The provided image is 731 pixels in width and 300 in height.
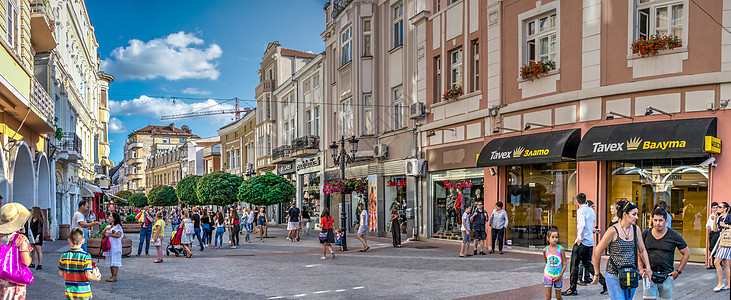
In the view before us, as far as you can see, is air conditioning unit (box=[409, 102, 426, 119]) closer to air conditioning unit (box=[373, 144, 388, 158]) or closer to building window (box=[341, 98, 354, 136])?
air conditioning unit (box=[373, 144, 388, 158])

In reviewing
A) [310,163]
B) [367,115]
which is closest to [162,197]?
[310,163]

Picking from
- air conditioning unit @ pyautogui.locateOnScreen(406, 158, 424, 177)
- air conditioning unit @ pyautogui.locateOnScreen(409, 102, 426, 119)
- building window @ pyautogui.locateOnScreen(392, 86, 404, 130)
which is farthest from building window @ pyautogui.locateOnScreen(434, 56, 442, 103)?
building window @ pyautogui.locateOnScreen(392, 86, 404, 130)

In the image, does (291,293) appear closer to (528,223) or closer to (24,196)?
(528,223)

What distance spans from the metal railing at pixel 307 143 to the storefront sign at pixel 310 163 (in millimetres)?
727

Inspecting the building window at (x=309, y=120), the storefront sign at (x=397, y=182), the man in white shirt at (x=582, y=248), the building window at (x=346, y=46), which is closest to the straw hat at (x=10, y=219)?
the man in white shirt at (x=582, y=248)

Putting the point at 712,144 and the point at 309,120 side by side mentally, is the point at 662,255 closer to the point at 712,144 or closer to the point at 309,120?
the point at 712,144

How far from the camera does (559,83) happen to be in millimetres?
17375

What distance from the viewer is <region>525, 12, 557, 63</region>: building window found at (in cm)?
1788

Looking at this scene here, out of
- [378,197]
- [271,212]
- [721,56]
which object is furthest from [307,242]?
[271,212]

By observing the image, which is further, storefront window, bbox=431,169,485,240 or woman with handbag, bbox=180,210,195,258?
storefront window, bbox=431,169,485,240

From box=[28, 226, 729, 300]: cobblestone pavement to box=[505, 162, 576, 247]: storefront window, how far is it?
0.69m

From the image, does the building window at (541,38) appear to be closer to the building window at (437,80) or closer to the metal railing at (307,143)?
the building window at (437,80)

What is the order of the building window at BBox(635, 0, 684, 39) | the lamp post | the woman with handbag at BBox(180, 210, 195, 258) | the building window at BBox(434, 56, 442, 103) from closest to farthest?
the building window at BBox(635, 0, 684, 39) < the woman with handbag at BBox(180, 210, 195, 258) < the lamp post < the building window at BBox(434, 56, 442, 103)

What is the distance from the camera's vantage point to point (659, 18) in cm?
1517
